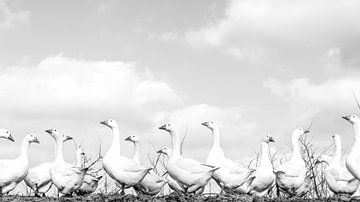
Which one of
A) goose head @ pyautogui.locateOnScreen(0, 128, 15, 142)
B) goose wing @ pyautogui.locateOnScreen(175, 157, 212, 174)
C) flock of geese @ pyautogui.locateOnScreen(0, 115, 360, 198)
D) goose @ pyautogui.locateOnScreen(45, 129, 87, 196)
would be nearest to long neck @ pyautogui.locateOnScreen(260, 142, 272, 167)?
flock of geese @ pyautogui.locateOnScreen(0, 115, 360, 198)

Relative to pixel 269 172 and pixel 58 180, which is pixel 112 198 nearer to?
pixel 58 180

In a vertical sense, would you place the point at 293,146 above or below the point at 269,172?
above

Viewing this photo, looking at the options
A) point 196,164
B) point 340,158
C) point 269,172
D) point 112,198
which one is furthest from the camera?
point 340,158

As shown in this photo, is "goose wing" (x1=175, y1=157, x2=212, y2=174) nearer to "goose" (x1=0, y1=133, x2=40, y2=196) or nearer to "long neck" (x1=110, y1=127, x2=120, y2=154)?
"long neck" (x1=110, y1=127, x2=120, y2=154)

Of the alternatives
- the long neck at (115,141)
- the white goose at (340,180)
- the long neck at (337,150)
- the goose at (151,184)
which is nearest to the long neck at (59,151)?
the long neck at (115,141)

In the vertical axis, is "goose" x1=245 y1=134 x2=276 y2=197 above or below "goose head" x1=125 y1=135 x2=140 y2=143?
below

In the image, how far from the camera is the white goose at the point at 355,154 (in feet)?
52.1

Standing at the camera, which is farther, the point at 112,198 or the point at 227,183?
the point at 227,183

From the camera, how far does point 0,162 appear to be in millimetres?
17359

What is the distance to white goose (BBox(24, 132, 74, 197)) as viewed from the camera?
18.9 meters

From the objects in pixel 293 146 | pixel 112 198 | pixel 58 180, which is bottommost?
pixel 112 198

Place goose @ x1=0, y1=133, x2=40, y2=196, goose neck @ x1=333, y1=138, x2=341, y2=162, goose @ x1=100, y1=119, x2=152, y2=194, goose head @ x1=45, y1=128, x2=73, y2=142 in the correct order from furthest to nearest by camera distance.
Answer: goose head @ x1=45, y1=128, x2=73, y2=142 < goose neck @ x1=333, y1=138, x2=341, y2=162 < goose @ x1=0, y1=133, x2=40, y2=196 < goose @ x1=100, y1=119, x2=152, y2=194


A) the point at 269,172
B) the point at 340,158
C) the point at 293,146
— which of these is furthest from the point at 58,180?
the point at 340,158

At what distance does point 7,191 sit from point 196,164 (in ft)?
18.3
